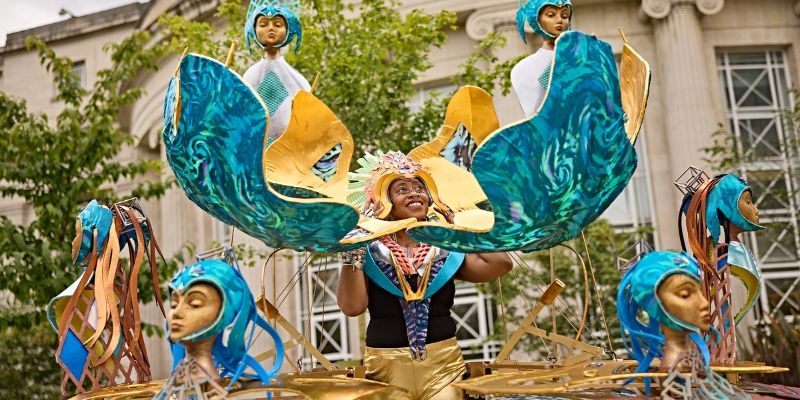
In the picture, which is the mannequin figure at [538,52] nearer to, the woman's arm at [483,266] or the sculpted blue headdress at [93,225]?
the woman's arm at [483,266]

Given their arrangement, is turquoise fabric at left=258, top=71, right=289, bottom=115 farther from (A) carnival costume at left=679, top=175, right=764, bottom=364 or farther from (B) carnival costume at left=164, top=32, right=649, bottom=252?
(A) carnival costume at left=679, top=175, right=764, bottom=364

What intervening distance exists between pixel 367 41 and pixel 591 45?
6.70 meters

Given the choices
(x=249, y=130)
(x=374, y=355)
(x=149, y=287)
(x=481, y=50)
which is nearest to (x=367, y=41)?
(x=481, y=50)

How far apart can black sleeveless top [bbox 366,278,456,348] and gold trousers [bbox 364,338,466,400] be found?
39 mm

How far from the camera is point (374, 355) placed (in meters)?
3.96

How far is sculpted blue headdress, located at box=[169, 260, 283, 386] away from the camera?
2.66 metres

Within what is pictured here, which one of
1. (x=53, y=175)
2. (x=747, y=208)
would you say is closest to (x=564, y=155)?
(x=747, y=208)

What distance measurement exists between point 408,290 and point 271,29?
1462 millimetres

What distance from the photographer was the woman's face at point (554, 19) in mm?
4004

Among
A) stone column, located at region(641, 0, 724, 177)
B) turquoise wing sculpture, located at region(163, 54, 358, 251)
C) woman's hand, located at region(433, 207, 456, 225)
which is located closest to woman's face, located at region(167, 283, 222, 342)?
turquoise wing sculpture, located at region(163, 54, 358, 251)

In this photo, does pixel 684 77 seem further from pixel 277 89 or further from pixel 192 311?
pixel 192 311

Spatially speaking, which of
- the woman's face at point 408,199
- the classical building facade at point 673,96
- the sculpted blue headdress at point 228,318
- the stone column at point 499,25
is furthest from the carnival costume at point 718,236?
the stone column at point 499,25

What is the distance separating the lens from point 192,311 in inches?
104

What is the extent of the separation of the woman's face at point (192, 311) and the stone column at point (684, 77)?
10093 millimetres
